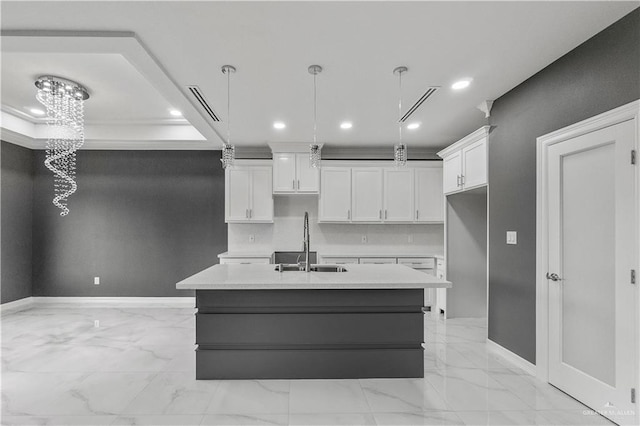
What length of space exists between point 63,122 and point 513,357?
613 centimetres

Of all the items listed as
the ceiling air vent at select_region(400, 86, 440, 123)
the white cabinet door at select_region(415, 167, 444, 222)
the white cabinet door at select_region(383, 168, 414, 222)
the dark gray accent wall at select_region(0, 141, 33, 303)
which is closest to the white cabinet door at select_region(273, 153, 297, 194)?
the white cabinet door at select_region(383, 168, 414, 222)

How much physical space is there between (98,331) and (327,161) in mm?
3941

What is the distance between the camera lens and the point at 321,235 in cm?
576

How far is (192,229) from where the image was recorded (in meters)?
5.59

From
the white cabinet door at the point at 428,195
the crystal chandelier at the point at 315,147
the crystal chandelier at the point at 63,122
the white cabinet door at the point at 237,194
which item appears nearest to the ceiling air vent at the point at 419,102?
the crystal chandelier at the point at 315,147

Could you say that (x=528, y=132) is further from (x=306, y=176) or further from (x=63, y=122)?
(x=63, y=122)

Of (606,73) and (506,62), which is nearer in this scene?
(606,73)

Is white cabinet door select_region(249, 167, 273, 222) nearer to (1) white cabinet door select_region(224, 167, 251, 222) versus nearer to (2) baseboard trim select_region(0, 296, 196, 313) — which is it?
(1) white cabinet door select_region(224, 167, 251, 222)

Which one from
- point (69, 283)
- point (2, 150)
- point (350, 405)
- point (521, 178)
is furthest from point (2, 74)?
point (521, 178)

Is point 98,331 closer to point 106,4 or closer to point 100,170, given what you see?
point 100,170

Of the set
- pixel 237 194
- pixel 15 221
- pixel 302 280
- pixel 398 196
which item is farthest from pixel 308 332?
pixel 15 221

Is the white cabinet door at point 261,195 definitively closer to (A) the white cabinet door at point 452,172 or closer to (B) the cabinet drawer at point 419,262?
(B) the cabinet drawer at point 419,262

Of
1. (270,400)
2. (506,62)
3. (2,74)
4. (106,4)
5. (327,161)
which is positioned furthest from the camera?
(327,161)

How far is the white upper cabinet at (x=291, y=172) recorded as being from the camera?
5.30 m
